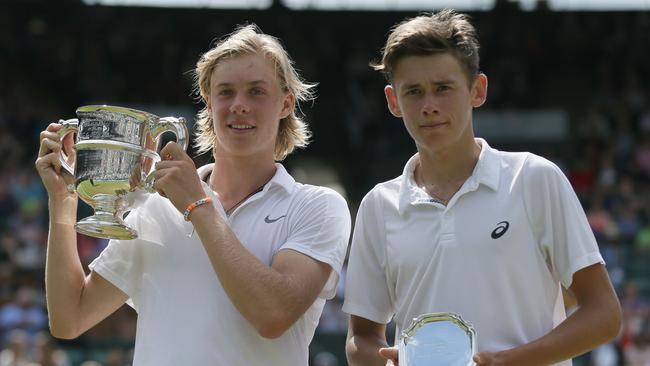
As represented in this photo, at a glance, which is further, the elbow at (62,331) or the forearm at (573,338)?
the elbow at (62,331)

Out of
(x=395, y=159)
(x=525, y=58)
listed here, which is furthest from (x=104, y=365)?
(x=525, y=58)

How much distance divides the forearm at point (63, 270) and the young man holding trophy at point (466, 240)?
802mm

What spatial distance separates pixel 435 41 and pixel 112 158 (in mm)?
903

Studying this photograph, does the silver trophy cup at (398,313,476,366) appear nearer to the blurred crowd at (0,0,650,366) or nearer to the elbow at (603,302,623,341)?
the elbow at (603,302,623,341)

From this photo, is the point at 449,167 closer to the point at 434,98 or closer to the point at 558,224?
the point at 434,98

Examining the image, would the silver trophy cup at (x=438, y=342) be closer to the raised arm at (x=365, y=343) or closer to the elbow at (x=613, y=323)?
the raised arm at (x=365, y=343)

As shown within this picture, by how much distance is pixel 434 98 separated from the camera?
3.08 metres

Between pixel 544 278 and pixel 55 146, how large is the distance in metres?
1.38

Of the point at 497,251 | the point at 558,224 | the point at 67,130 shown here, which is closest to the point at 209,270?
the point at 67,130

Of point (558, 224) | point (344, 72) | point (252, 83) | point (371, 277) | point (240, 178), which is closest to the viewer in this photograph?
point (558, 224)

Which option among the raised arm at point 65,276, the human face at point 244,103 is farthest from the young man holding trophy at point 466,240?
the raised arm at point 65,276

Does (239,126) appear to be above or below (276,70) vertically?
below

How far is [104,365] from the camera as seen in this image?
403 inches

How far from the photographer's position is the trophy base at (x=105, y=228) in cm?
311
